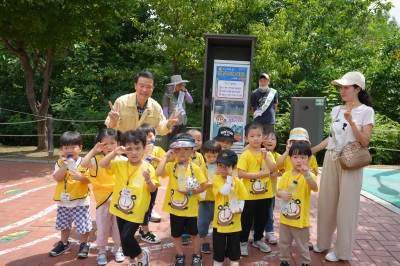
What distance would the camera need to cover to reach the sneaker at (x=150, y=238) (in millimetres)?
4492

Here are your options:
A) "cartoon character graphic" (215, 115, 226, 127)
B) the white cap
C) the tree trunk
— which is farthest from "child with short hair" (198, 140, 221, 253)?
the tree trunk

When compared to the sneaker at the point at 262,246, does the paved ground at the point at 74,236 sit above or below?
below

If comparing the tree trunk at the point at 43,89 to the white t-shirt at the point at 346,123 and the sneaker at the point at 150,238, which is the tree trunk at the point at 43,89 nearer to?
the sneaker at the point at 150,238

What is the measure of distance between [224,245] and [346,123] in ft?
5.55

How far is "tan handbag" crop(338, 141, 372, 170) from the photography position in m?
3.85

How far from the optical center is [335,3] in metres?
15.4

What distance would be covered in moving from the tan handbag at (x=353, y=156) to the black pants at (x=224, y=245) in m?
1.28

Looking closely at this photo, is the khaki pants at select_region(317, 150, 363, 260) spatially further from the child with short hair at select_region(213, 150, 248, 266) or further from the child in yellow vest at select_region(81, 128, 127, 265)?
the child in yellow vest at select_region(81, 128, 127, 265)

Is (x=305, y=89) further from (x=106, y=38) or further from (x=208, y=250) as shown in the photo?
(x=208, y=250)

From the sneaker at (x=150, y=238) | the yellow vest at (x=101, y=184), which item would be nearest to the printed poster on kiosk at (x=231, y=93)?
the sneaker at (x=150, y=238)

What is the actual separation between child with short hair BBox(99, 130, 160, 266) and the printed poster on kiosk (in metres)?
4.08

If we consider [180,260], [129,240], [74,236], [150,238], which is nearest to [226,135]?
[180,260]

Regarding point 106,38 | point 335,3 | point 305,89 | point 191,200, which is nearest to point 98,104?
point 106,38

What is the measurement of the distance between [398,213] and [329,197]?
2328mm
